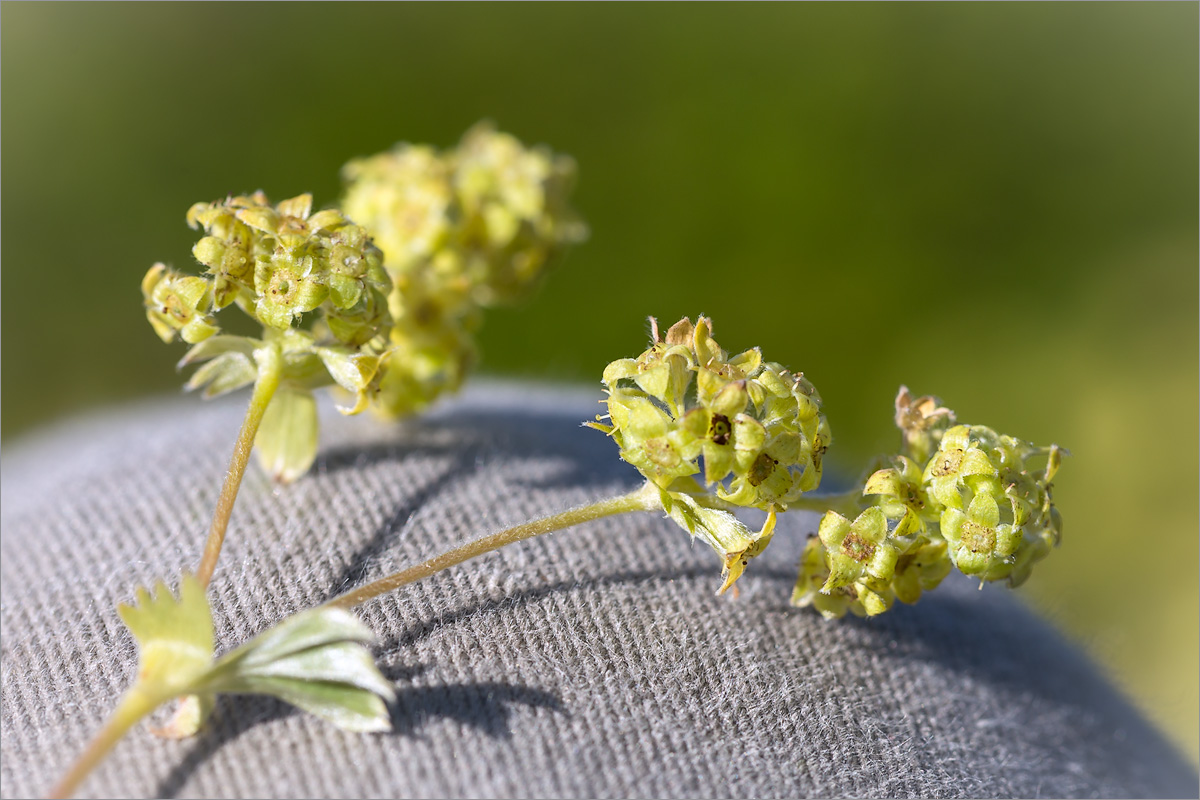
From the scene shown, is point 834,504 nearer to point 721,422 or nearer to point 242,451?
point 721,422

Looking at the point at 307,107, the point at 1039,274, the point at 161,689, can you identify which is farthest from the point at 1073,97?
the point at 161,689

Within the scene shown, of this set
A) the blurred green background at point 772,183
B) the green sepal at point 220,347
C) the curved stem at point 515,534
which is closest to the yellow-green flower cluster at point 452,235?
the green sepal at point 220,347

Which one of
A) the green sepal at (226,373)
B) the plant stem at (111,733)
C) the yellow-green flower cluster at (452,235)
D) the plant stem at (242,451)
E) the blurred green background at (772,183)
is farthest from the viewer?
the blurred green background at (772,183)

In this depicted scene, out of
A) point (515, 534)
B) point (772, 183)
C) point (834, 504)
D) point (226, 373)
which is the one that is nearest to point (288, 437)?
point (226, 373)

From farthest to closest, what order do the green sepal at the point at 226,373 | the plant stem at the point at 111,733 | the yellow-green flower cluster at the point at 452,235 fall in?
the yellow-green flower cluster at the point at 452,235 → the green sepal at the point at 226,373 → the plant stem at the point at 111,733

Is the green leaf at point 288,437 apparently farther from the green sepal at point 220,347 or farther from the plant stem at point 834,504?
the plant stem at point 834,504

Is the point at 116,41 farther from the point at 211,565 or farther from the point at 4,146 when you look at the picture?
the point at 211,565

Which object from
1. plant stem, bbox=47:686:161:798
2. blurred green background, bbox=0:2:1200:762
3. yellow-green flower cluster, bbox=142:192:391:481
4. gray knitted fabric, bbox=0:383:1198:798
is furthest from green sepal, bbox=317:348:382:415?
blurred green background, bbox=0:2:1200:762
